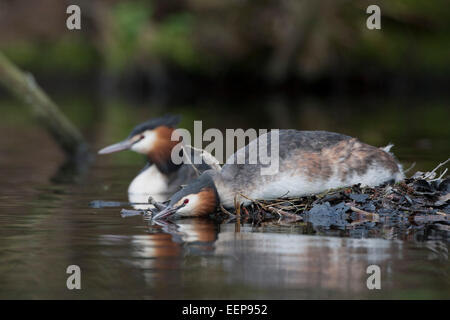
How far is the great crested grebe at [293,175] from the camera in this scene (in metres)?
7.73

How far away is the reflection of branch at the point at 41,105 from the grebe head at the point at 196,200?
6.14 metres

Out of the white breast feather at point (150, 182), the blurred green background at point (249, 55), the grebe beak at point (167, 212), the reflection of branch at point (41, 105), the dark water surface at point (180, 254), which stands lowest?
the dark water surface at point (180, 254)

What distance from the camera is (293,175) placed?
7.88 m

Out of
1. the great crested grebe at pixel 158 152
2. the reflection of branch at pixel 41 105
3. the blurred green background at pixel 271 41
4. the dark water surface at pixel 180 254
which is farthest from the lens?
the blurred green background at pixel 271 41

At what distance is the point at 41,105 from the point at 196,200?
249 inches

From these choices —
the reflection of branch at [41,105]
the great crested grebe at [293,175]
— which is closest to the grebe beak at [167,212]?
the great crested grebe at [293,175]

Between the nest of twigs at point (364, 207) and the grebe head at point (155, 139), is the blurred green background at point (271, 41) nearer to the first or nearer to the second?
the grebe head at point (155, 139)

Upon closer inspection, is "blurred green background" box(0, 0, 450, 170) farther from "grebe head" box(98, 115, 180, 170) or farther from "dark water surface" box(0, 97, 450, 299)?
"dark water surface" box(0, 97, 450, 299)

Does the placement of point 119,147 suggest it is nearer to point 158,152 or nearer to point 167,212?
point 158,152

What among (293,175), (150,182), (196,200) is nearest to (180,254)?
(196,200)

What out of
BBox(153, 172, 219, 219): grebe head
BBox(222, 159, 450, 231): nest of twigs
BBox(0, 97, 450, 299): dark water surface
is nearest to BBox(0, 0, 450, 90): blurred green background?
BBox(0, 97, 450, 299): dark water surface

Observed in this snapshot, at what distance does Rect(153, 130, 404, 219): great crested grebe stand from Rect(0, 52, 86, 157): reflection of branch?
5829mm

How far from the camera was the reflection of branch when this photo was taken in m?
13.1
